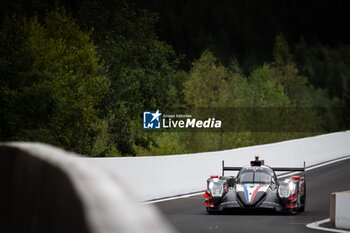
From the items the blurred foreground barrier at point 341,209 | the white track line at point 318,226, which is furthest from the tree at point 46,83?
the blurred foreground barrier at point 341,209

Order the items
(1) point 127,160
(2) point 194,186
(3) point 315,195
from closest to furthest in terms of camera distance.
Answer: (1) point 127,160
(3) point 315,195
(2) point 194,186

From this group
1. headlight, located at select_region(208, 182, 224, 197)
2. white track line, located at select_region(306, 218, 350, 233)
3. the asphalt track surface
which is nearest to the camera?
white track line, located at select_region(306, 218, 350, 233)

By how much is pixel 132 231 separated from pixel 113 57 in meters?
40.5

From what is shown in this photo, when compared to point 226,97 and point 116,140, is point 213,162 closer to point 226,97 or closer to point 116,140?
point 116,140

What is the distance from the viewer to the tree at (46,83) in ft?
97.1

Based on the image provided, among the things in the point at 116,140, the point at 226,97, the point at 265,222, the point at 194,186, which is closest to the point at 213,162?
the point at 194,186

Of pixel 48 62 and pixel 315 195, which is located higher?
pixel 48 62

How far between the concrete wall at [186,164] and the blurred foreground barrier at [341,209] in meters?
4.07

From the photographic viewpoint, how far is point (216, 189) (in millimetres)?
16969

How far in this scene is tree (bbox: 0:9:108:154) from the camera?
1166 inches

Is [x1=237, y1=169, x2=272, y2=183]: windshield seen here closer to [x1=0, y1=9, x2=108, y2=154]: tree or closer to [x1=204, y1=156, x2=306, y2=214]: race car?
[x1=204, y1=156, x2=306, y2=214]: race car

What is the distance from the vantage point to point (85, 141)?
37.5 meters

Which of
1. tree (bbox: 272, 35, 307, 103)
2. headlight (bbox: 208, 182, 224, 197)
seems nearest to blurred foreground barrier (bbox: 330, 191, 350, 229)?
headlight (bbox: 208, 182, 224, 197)

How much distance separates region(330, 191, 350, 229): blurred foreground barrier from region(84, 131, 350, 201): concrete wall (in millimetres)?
4074
